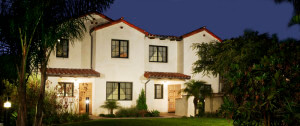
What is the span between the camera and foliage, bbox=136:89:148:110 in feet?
74.5

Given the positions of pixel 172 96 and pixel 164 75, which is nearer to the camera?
pixel 164 75

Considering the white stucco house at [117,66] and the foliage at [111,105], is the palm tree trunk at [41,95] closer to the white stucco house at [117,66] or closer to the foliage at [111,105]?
the white stucco house at [117,66]

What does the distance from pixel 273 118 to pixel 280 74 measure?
0.78m

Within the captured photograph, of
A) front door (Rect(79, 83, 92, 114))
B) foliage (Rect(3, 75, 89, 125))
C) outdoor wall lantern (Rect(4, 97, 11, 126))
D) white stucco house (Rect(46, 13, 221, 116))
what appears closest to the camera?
outdoor wall lantern (Rect(4, 97, 11, 126))

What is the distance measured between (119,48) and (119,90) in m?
2.64

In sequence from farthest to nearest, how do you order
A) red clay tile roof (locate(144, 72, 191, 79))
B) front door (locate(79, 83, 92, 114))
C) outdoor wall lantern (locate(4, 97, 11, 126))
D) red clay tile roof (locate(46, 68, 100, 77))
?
red clay tile roof (locate(144, 72, 191, 79)) < front door (locate(79, 83, 92, 114)) < red clay tile roof (locate(46, 68, 100, 77)) < outdoor wall lantern (locate(4, 97, 11, 126))

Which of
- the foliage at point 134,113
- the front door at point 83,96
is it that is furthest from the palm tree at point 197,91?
the front door at point 83,96

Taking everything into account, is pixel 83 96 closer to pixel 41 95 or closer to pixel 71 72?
pixel 71 72

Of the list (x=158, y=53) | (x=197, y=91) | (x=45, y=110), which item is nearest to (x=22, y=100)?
(x=45, y=110)

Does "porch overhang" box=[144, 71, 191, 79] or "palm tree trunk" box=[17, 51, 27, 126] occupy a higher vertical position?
"porch overhang" box=[144, 71, 191, 79]

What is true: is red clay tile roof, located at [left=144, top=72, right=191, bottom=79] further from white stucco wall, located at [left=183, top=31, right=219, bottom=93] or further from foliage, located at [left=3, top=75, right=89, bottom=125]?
foliage, located at [left=3, top=75, right=89, bottom=125]

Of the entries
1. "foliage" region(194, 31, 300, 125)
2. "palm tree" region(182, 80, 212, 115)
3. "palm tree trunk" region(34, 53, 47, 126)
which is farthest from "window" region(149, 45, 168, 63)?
"foliage" region(194, 31, 300, 125)

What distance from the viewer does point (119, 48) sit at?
77.4 feet

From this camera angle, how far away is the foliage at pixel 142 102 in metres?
22.7
